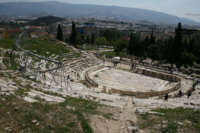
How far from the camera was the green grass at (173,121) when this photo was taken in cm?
859

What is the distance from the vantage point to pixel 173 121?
9492 mm

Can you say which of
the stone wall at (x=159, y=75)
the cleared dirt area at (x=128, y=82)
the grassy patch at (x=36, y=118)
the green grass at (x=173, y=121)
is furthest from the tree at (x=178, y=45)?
the grassy patch at (x=36, y=118)

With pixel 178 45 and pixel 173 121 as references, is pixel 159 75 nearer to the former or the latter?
pixel 178 45

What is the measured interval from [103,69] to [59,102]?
2054 centimetres

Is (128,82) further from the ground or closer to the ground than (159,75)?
closer to the ground

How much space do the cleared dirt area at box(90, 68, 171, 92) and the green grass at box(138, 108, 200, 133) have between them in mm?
10742

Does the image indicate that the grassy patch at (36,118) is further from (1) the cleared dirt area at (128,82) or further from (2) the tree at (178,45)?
(2) the tree at (178,45)

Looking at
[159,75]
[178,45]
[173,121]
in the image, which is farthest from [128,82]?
[178,45]

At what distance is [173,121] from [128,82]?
15310mm

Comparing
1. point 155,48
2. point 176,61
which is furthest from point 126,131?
point 155,48

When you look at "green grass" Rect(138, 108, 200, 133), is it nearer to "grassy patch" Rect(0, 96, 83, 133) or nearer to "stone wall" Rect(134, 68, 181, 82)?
"grassy patch" Rect(0, 96, 83, 133)

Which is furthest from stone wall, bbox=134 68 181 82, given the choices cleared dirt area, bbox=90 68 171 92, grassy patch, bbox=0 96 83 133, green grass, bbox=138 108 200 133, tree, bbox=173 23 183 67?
grassy patch, bbox=0 96 83 133

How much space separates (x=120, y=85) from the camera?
22.9 metres

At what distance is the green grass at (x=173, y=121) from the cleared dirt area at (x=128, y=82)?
35.2 ft
